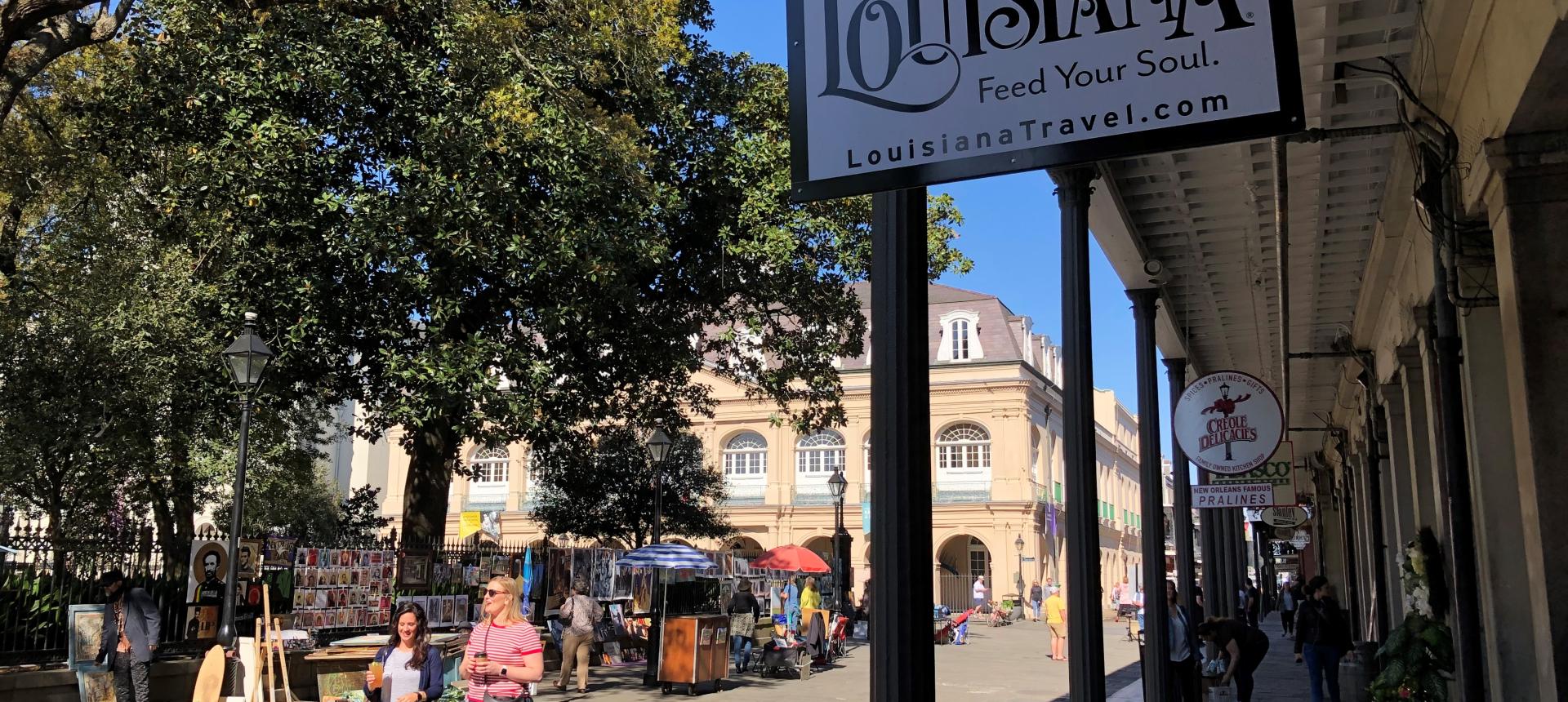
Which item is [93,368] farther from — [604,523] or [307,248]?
[604,523]

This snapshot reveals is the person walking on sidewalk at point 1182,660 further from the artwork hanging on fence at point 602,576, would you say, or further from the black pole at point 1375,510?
the artwork hanging on fence at point 602,576

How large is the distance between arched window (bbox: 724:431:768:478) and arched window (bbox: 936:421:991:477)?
817 centimetres

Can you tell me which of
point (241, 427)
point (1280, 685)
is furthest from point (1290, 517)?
point (241, 427)

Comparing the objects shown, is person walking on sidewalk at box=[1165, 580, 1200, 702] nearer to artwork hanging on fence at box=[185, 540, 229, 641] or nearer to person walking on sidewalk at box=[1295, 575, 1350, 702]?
person walking on sidewalk at box=[1295, 575, 1350, 702]

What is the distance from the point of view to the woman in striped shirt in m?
7.05

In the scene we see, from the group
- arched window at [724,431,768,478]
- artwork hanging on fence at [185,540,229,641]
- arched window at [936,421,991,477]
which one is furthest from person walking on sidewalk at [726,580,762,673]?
arched window at [724,431,768,478]

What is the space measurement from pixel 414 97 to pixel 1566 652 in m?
14.1

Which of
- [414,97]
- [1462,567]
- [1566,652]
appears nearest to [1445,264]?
[1462,567]

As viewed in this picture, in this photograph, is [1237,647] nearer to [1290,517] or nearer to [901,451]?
[901,451]

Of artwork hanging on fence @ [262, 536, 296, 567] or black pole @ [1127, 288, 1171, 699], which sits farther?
artwork hanging on fence @ [262, 536, 296, 567]

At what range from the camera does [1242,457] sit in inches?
478

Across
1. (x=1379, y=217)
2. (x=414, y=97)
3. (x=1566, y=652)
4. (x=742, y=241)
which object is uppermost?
(x=414, y=97)

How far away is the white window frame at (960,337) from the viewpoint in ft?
173

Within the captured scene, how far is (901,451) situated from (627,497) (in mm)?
31247
